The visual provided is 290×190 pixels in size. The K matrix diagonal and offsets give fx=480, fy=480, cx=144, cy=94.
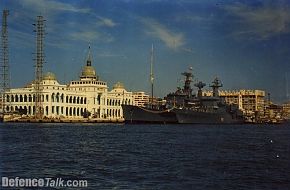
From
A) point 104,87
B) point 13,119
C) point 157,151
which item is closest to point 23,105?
point 13,119

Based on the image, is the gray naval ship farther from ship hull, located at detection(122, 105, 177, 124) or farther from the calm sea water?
the calm sea water

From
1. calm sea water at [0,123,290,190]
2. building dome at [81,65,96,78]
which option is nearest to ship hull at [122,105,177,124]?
building dome at [81,65,96,78]

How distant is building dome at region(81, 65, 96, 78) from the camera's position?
137250mm

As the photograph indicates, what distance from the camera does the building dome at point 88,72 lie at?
13725 cm

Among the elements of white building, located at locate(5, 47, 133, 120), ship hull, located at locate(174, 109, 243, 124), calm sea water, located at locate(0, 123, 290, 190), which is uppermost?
white building, located at locate(5, 47, 133, 120)

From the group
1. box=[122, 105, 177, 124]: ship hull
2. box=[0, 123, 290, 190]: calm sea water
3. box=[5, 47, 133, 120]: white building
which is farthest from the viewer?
box=[5, 47, 133, 120]: white building

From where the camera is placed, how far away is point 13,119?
9725 centimetres

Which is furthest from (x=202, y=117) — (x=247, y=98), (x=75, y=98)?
(x=247, y=98)

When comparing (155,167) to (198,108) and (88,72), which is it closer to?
(198,108)

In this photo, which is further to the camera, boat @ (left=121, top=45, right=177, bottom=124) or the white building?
the white building

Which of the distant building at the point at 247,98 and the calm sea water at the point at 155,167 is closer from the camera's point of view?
the calm sea water at the point at 155,167

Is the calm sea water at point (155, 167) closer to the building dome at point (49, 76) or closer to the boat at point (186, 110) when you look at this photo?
the boat at point (186, 110)

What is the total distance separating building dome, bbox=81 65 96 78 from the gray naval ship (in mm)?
37429

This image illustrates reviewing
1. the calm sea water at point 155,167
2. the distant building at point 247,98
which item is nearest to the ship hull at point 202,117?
the calm sea water at point 155,167
